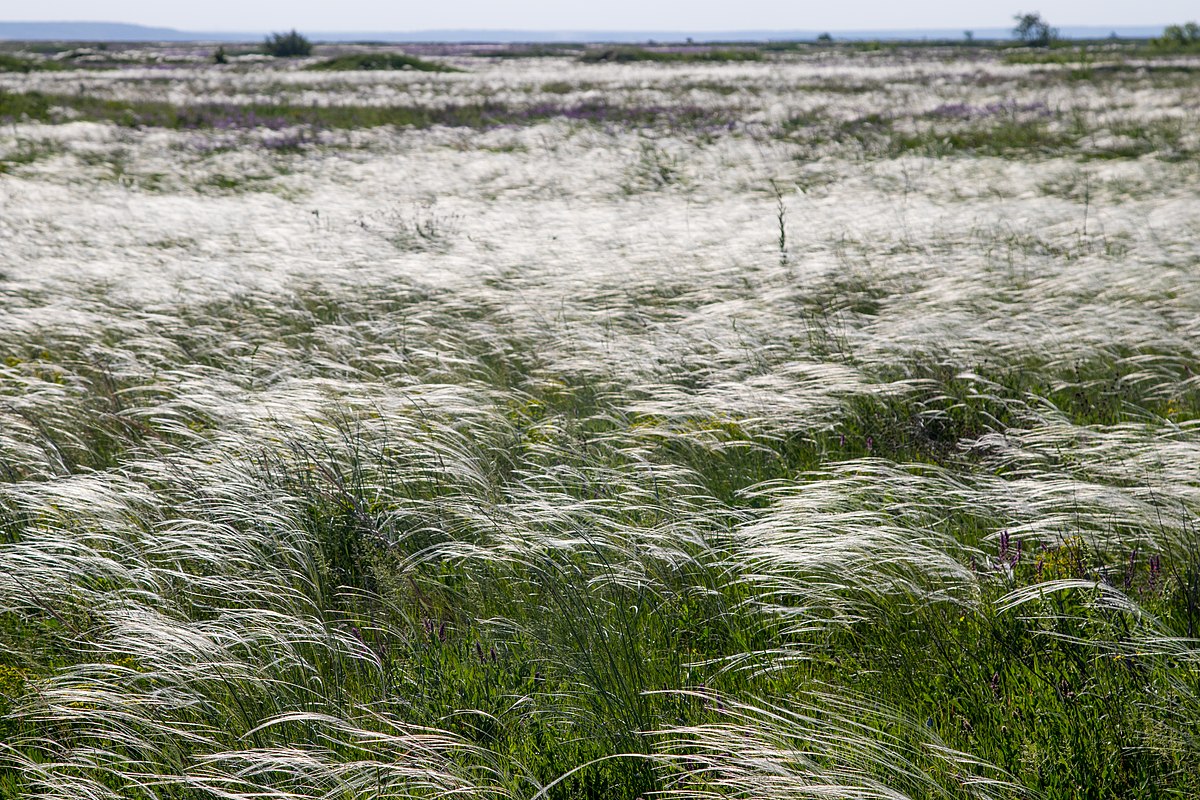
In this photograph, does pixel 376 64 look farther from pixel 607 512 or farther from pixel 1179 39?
pixel 1179 39

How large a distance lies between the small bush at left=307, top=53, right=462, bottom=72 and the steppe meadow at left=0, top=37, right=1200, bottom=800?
3322 centimetres

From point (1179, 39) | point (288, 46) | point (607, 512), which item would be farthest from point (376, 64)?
point (1179, 39)

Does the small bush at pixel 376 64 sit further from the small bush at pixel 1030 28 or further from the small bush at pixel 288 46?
the small bush at pixel 1030 28

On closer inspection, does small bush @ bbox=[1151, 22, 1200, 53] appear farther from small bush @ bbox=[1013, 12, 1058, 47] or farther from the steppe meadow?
the steppe meadow

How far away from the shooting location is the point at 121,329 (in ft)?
Answer: 16.3

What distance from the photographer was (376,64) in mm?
39250

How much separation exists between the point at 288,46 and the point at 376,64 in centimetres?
1766

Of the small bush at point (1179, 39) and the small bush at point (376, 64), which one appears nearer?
the small bush at point (376, 64)

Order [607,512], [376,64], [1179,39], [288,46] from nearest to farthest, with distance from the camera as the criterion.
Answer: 1. [607,512]
2. [376,64]
3. [288,46]
4. [1179,39]

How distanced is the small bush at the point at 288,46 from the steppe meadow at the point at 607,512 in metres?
51.2

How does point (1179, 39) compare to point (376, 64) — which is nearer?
point (376, 64)

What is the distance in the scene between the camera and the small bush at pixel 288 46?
172 feet

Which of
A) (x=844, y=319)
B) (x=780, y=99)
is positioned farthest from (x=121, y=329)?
(x=780, y=99)

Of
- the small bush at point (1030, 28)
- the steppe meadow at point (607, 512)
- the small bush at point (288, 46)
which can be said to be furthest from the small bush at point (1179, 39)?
the steppe meadow at point (607, 512)
